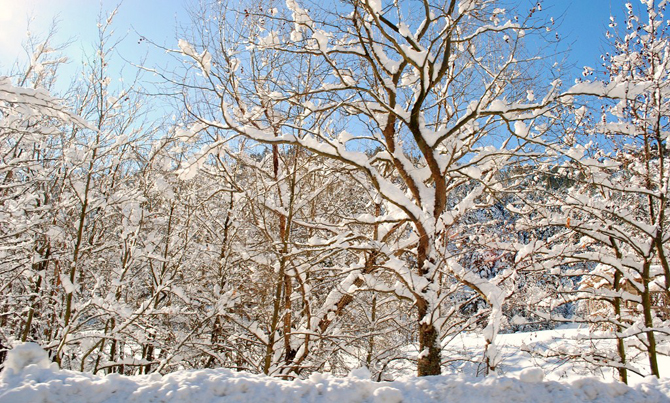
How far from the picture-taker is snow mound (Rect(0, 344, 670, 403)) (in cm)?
189

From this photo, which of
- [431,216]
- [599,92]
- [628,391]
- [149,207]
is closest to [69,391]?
[628,391]

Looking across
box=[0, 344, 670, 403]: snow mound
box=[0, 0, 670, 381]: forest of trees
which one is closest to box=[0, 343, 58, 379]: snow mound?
box=[0, 344, 670, 403]: snow mound

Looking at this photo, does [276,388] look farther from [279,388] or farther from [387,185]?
[387,185]

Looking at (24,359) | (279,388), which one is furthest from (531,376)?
(24,359)

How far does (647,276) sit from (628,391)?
477 cm

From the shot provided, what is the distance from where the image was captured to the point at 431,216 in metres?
4.61

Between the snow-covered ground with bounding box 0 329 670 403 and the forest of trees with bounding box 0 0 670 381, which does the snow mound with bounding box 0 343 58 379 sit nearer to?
the snow-covered ground with bounding box 0 329 670 403

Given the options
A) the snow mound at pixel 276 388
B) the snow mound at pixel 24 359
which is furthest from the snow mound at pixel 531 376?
the snow mound at pixel 24 359

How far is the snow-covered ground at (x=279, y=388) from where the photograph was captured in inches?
74.4

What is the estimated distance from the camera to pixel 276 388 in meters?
2.08

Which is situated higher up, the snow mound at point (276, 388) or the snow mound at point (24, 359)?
the snow mound at point (24, 359)

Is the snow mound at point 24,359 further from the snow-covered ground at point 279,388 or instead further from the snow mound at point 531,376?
the snow mound at point 531,376

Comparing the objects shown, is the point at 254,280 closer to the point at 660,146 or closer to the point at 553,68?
the point at 553,68

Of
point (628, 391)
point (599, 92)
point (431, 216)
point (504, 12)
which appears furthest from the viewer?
point (504, 12)
